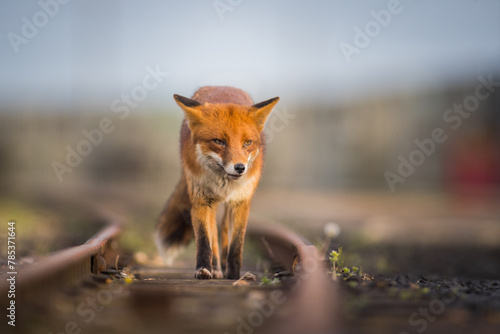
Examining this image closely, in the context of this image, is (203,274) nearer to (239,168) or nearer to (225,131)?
(239,168)

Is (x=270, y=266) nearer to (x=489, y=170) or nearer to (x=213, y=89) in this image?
(x=213, y=89)

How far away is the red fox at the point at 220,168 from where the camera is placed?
479 centimetres

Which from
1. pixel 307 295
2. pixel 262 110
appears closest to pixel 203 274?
pixel 262 110

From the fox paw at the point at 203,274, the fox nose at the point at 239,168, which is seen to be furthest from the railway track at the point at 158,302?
the fox nose at the point at 239,168

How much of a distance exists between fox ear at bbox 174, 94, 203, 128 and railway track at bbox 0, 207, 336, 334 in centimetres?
140

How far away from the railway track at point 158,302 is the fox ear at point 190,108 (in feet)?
4.61

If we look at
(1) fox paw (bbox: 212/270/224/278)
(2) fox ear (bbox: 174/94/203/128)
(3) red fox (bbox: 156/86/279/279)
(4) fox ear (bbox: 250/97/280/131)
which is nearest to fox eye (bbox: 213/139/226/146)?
(3) red fox (bbox: 156/86/279/279)

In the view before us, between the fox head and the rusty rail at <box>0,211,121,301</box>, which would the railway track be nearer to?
the rusty rail at <box>0,211,121,301</box>

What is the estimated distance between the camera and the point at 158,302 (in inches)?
127

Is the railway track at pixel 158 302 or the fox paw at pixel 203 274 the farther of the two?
the fox paw at pixel 203 274

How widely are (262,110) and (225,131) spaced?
0.47 metres

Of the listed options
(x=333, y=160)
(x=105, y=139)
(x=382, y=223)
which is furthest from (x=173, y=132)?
(x=382, y=223)

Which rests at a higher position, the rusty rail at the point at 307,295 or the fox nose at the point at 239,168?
the fox nose at the point at 239,168

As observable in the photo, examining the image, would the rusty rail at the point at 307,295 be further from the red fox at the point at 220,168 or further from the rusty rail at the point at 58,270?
the rusty rail at the point at 58,270
